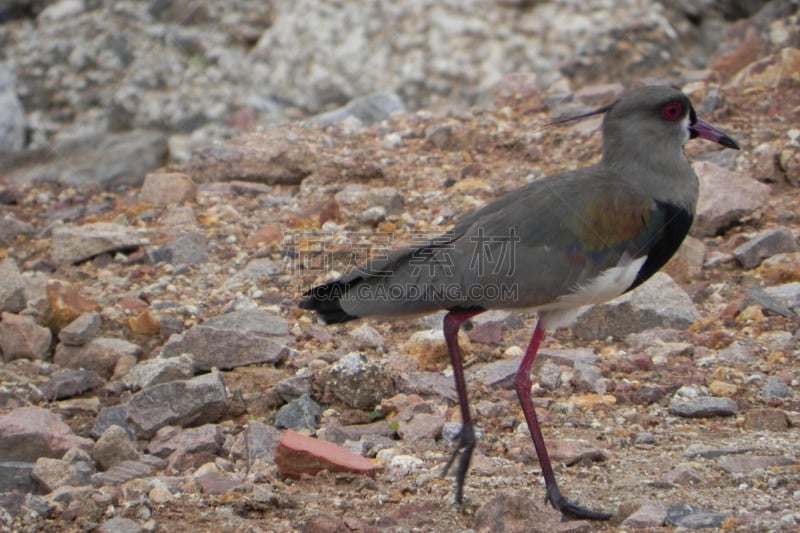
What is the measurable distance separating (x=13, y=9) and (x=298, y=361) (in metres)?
7.63

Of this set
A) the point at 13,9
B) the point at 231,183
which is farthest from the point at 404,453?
→ the point at 13,9

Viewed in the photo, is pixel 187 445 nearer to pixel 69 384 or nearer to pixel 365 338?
pixel 69 384

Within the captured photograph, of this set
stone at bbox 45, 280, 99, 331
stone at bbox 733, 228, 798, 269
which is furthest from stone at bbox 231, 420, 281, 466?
stone at bbox 733, 228, 798, 269

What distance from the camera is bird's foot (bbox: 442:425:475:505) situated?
4961mm


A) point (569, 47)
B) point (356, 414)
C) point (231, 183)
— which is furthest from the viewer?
point (569, 47)

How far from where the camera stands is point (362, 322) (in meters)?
7.02

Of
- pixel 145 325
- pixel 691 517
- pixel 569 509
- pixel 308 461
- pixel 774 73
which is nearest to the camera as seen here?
pixel 691 517

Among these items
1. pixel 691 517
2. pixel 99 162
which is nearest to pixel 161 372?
pixel 691 517

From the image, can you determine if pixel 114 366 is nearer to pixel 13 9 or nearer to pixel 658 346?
pixel 658 346

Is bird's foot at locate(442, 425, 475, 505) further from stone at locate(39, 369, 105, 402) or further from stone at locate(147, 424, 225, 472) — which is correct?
stone at locate(39, 369, 105, 402)

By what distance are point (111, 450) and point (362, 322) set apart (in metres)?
1.89

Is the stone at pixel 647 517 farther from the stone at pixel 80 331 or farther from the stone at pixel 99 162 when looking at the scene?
the stone at pixel 99 162

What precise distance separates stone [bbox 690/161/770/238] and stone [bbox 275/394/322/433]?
3.06m

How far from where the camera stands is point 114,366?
6805 millimetres
